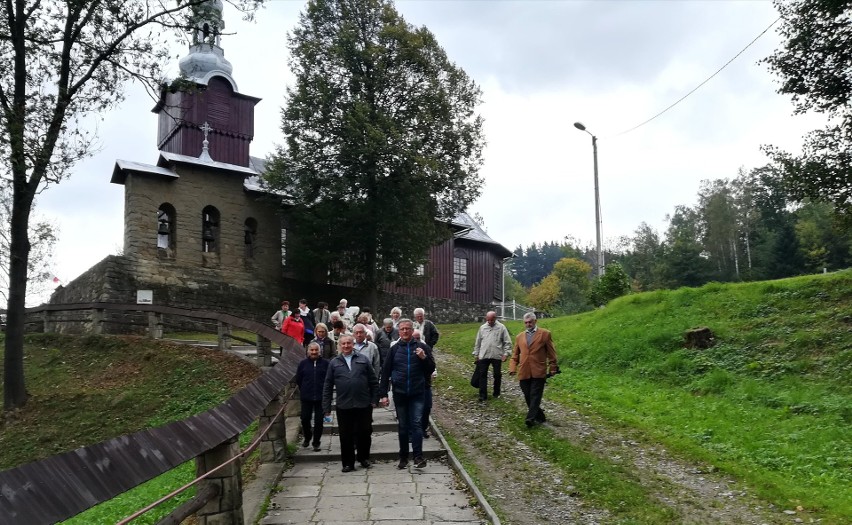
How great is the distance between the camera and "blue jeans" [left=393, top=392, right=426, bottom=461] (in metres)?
8.69

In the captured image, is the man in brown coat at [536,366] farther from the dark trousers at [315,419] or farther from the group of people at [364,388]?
the dark trousers at [315,419]

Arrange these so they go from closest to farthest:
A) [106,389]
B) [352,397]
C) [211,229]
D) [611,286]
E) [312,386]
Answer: [352,397] < [312,386] < [106,389] < [611,286] < [211,229]

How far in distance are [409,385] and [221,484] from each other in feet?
13.3

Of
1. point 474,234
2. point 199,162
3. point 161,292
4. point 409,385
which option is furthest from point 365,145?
point 409,385

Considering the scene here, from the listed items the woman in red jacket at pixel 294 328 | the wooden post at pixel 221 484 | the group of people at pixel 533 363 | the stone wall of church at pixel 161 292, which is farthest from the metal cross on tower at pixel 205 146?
the wooden post at pixel 221 484

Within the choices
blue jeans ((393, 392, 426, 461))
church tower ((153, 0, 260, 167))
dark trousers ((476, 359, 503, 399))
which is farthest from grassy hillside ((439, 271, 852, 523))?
Result: church tower ((153, 0, 260, 167))

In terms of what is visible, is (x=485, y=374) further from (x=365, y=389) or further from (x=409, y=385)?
(x=365, y=389)

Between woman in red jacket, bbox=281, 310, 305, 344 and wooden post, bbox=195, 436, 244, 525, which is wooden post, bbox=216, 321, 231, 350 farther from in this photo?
wooden post, bbox=195, 436, 244, 525

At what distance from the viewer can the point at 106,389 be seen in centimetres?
1745

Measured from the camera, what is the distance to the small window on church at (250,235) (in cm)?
2955

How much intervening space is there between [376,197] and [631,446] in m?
19.5

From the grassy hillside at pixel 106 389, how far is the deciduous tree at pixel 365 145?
997 cm

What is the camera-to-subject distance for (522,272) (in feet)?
403

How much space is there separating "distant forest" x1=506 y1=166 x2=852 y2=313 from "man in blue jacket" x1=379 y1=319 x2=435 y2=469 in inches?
1223
